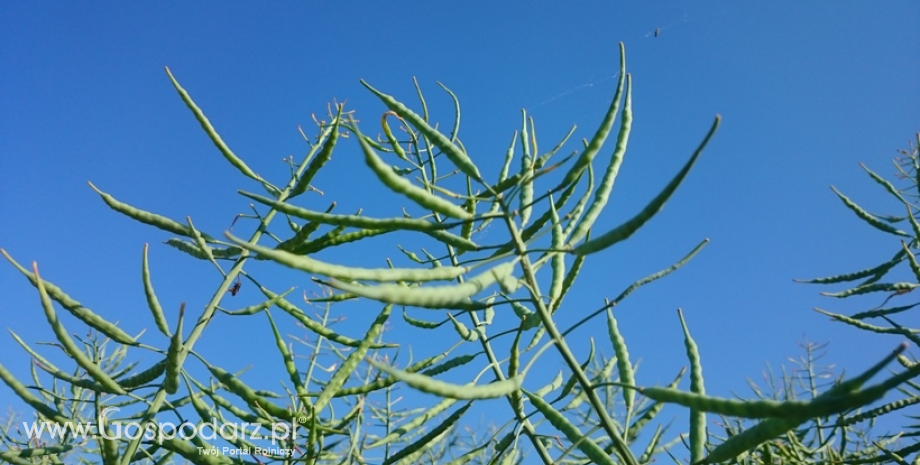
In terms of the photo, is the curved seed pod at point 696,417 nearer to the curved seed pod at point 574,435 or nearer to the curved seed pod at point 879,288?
the curved seed pod at point 574,435

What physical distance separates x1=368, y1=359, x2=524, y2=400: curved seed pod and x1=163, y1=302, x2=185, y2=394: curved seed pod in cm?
67

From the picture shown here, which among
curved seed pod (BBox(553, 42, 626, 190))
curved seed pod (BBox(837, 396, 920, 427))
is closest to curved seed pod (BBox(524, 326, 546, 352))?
curved seed pod (BBox(553, 42, 626, 190))

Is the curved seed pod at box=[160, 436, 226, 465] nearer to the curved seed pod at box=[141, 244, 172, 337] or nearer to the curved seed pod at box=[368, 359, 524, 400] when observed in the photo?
the curved seed pod at box=[141, 244, 172, 337]

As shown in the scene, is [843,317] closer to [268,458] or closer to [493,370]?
[493,370]

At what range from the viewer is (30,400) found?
4.11 ft

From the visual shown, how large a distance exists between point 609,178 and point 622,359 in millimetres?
325

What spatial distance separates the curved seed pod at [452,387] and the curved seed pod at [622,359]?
15.4 inches

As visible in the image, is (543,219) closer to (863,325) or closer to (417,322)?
(417,322)

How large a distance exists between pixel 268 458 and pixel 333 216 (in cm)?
78

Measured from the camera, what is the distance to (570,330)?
1.00 m

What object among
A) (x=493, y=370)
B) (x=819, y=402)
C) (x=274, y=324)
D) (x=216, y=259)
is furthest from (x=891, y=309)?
(x=216, y=259)

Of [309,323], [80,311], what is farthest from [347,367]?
[80,311]

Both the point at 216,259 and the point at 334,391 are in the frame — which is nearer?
the point at 334,391

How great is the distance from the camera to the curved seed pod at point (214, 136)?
151 centimetres
